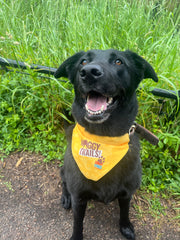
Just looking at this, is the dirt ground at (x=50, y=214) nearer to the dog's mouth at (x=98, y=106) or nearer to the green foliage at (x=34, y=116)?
the green foliage at (x=34, y=116)

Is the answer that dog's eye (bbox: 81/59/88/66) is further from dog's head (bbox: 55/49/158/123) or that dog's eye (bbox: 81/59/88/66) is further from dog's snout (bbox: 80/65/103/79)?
dog's snout (bbox: 80/65/103/79)

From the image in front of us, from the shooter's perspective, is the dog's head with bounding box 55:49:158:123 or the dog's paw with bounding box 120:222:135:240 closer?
the dog's head with bounding box 55:49:158:123

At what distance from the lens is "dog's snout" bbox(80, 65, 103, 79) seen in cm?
121

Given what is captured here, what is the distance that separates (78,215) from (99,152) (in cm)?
58

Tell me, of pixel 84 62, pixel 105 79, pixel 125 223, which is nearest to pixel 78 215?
pixel 125 223

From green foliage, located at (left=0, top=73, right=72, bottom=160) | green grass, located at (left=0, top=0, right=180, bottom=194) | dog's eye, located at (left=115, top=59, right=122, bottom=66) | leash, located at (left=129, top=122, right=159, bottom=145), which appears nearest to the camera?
dog's eye, located at (left=115, top=59, right=122, bottom=66)

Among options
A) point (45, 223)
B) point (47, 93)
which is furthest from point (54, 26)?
point (45, 223)

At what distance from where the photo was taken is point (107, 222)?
1.89 m

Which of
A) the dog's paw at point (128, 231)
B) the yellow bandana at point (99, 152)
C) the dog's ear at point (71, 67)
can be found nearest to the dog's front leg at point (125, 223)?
the dog's paw at point (128, 231)

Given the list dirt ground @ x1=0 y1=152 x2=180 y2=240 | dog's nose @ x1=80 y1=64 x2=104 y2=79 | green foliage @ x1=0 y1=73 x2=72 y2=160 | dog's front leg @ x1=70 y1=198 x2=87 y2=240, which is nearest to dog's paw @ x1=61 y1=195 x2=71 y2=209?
dirt ground @ x1=0 y1=152 x2=180 y2=240

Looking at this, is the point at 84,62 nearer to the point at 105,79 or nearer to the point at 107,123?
the point at 105,79

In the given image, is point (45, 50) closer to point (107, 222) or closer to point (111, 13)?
point (111, 13)

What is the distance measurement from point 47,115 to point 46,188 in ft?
2.80

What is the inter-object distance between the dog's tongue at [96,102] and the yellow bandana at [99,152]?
289mm
